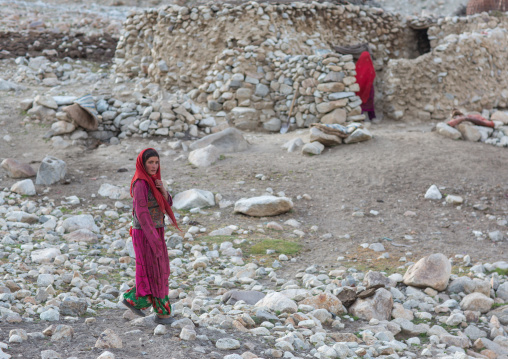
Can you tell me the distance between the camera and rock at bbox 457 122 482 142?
8953mm

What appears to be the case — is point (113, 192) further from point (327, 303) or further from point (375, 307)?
point (375, 307)

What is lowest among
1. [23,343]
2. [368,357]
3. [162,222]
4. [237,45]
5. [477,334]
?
[477,334]

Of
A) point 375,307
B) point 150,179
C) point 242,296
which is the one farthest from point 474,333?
point 150,179

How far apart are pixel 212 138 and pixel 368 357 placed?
6.01 meters

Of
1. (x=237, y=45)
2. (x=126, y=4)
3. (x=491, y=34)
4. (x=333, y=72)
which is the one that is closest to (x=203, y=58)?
(x=237, y=45)

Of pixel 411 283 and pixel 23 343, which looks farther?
pixel 411 283

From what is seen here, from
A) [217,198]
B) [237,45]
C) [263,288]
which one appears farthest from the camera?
[237,45]

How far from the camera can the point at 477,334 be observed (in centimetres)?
385

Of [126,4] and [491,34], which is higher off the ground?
[126,4]

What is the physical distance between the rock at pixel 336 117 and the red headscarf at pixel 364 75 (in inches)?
29.3

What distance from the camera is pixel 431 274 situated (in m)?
Result: 4.52

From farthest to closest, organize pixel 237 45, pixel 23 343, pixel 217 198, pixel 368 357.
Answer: pixel 237 45
pixel 217 198
pixel 368 357
pixel 23 343

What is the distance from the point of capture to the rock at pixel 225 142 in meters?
8.79

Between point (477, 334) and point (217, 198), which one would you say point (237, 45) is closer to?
point (217, 198)
